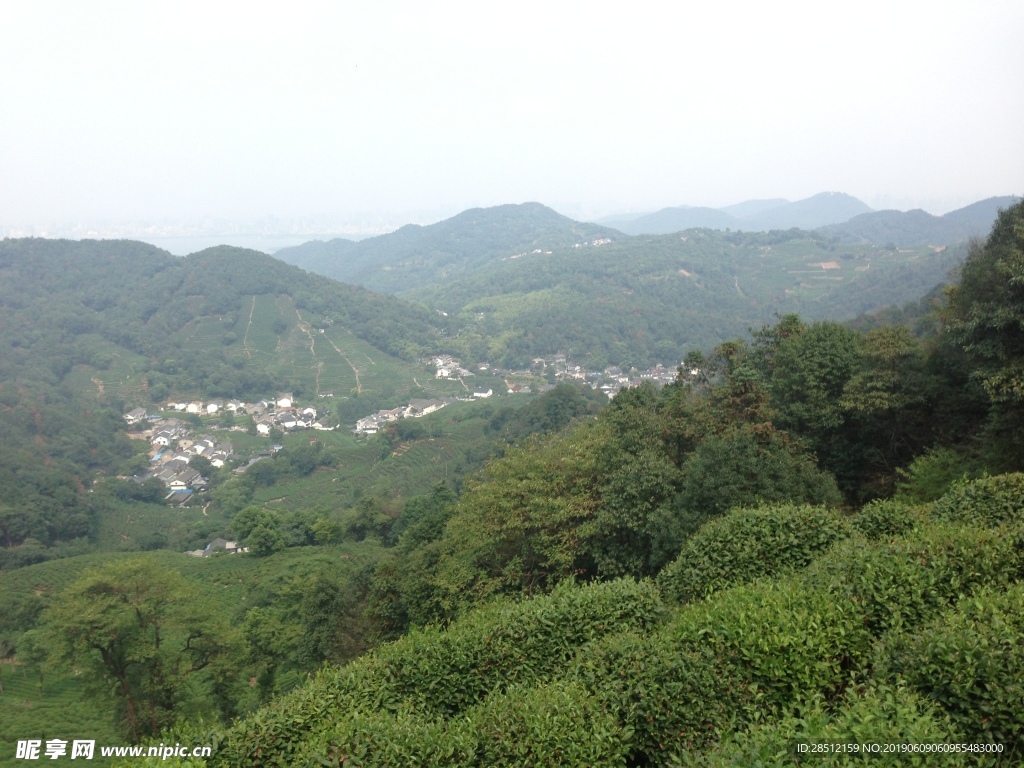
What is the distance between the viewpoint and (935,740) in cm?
287

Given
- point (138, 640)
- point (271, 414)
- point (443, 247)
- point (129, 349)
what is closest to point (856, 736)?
point (138, 640)

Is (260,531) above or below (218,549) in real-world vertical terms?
above

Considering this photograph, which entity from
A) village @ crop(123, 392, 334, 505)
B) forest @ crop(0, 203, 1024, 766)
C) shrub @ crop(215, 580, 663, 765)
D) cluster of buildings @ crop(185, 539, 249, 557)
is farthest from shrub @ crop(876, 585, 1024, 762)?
village @ crop(123, 392, 334, 505)

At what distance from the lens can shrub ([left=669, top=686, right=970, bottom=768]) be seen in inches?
112

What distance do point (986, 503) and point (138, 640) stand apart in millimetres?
12618

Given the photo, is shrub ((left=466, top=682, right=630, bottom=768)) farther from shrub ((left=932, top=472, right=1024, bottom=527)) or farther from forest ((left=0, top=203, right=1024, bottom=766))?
shrub ((left=932, top=472, right=1024, bottom=527))

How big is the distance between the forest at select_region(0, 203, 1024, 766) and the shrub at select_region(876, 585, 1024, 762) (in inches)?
0.5

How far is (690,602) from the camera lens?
563cm

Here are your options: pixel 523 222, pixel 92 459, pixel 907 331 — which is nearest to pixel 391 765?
pixel 907 331

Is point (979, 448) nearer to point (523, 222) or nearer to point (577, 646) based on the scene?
point (577, 646)

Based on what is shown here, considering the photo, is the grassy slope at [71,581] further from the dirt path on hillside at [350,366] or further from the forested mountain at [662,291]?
the forested mountain at [662,291]

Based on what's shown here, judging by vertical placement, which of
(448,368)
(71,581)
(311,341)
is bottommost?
(71,581)

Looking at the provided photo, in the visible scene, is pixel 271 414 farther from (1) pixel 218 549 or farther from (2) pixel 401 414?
(1) pixel 218 549

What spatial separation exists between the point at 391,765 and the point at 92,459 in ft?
171
